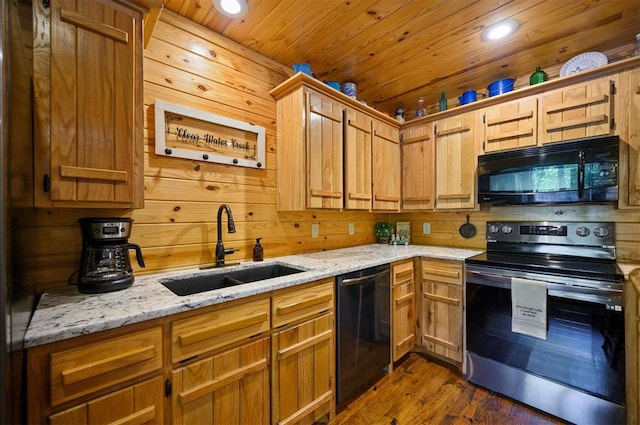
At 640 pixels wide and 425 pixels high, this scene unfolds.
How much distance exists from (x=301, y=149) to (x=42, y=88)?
4.23 ft

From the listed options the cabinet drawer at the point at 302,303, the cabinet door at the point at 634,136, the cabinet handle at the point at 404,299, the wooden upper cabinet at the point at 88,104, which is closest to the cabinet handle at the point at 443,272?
the cabinet handle at the point at 404,299

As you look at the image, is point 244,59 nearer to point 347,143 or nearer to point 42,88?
point 347,143

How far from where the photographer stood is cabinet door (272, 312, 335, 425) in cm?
136

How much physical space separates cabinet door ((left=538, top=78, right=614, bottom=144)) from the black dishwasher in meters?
1.57

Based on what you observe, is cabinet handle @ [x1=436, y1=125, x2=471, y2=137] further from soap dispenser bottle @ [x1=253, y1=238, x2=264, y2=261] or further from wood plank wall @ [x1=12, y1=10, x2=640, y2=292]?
soap dispenser bottle @ [x1=253, y1=238, x2=264, y2=261]

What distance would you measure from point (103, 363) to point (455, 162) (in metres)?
2.67

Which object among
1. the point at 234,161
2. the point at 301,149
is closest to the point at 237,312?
→ the point at 234,161

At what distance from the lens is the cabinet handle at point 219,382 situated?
3.49ft

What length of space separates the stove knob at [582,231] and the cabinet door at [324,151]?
177cm

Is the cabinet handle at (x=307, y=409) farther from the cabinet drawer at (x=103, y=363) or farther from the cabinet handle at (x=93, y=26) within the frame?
the cabinet handle at (x=93, y=26)

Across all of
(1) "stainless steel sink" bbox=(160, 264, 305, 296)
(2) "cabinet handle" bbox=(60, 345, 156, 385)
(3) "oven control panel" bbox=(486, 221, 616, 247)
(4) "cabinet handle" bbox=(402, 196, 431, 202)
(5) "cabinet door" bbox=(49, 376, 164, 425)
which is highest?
(4) "cabinet handle" bbox=(402, 196, 431, 202)

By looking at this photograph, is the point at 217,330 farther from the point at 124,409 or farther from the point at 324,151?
the point at 324,151

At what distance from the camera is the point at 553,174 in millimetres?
1909

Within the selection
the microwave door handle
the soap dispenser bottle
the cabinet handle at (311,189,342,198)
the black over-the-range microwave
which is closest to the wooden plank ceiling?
the black over-the-range microwave
